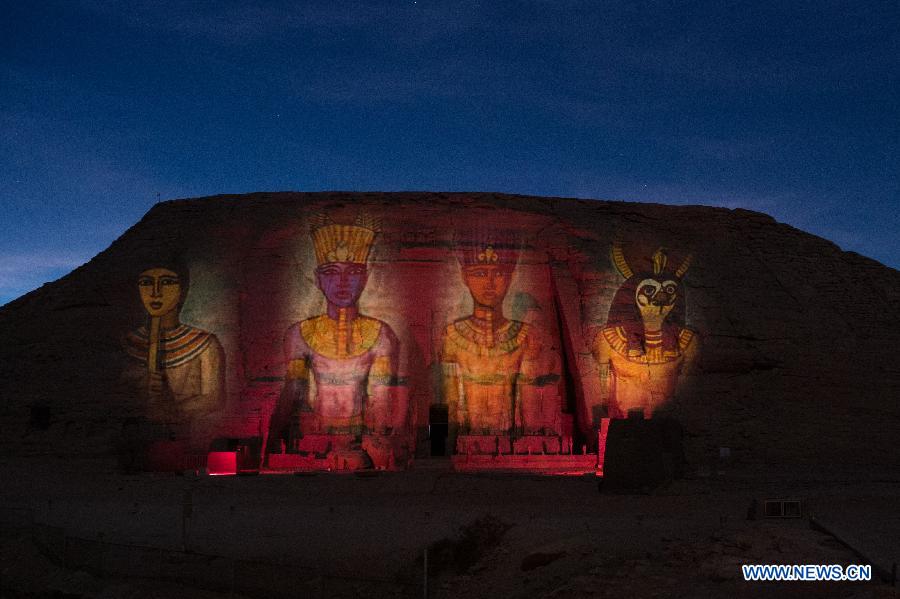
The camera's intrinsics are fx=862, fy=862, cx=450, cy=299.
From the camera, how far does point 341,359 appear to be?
23953mm

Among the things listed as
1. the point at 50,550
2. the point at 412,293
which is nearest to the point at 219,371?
the point at 412,293

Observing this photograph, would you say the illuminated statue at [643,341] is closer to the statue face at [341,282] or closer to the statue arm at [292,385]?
the statue face at [341,282]

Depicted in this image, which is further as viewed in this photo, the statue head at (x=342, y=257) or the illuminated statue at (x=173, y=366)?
the statue head at (x=342, y=257)

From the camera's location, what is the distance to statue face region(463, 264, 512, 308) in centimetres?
2478

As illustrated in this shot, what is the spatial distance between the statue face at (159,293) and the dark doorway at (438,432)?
25.9 feet

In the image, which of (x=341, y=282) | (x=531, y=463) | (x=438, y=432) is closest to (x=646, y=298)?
(x=531, y=463)

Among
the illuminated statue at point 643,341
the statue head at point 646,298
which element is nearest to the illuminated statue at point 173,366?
the illuminated statue at point 643,341

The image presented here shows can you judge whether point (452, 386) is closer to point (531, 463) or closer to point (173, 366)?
point (531, 463)

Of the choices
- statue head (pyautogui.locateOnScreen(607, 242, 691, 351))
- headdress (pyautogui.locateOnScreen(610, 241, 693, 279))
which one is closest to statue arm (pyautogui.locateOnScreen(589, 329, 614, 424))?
statue head (pyautogui.locateOnScreen(607, 242, 691, 351))

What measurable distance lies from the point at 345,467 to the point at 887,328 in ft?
54.7

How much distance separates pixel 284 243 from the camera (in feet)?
80.8

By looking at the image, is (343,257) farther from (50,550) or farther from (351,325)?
(50,550)

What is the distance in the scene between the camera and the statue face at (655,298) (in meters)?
25.1

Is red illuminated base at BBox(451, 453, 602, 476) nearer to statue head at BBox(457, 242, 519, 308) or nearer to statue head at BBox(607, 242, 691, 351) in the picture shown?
statue head at BBox(607, 242, 691, 351)
